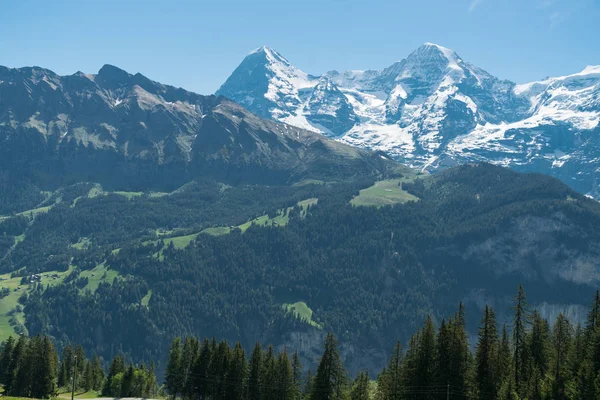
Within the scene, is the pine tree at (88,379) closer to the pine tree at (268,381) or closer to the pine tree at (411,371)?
the pine tree at (268,381)

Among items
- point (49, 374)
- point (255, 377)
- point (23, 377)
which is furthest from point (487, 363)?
point (23, 377)

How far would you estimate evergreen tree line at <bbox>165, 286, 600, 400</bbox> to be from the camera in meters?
96.6

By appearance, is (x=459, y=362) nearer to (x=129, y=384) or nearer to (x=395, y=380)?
(x=395, y=380)

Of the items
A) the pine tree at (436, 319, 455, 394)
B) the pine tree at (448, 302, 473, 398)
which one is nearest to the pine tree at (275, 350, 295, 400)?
the pine tree at (436, 319, 455, 394)

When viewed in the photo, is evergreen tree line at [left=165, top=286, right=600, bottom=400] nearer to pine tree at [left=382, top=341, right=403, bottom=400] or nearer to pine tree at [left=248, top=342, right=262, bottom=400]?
pine tree at [left=382, top=341, right=403, bottom=400]

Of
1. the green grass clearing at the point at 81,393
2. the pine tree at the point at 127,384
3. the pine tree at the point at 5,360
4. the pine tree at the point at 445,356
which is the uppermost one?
the pine tree at the point at 445,356

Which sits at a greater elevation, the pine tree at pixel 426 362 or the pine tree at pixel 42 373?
the pine tree at pixel 426 362

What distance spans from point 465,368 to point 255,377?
43.2 m

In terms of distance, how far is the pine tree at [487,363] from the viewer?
10000 centimetres

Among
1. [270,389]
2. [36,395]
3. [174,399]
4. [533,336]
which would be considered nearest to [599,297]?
[533,336]

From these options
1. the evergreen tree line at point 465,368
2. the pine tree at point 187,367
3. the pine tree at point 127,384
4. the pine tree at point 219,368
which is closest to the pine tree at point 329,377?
the evergreen tree line at point 465,368

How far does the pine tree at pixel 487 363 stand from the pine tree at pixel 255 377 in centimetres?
4422

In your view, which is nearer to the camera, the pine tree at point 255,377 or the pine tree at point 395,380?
the pine tree at point 395,380

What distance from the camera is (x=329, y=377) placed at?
4744 inches
